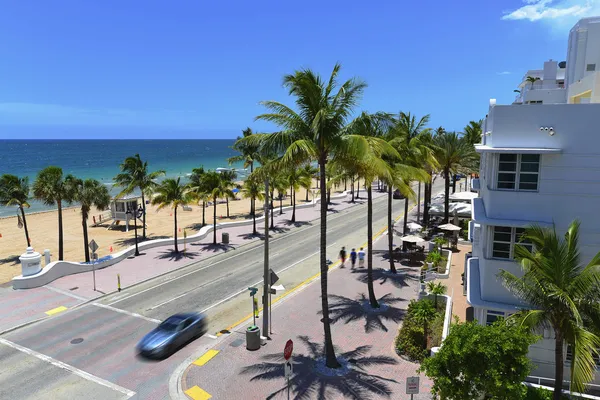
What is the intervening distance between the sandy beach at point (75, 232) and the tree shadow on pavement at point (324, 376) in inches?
771

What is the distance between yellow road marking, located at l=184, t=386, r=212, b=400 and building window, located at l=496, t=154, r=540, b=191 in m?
11.5

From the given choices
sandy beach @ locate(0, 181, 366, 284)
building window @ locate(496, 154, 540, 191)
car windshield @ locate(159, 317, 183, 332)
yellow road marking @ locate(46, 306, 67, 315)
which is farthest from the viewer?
sandy beach @ locate(0, 181, 366, 284)

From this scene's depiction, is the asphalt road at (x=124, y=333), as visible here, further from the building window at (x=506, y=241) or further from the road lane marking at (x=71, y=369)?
the building window at (x=506, y=241)

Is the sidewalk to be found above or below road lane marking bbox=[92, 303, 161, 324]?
above

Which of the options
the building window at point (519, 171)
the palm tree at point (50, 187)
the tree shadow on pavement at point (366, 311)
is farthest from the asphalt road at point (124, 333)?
the building window at point (519, 171)

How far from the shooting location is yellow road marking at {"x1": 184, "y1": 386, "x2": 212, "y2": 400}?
41.3 ft

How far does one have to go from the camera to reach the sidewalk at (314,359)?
12805 mm

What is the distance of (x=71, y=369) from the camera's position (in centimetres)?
1423

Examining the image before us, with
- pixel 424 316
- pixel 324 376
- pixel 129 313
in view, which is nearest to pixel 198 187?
pixel 129 313

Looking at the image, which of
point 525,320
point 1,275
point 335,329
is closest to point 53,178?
point 1,275

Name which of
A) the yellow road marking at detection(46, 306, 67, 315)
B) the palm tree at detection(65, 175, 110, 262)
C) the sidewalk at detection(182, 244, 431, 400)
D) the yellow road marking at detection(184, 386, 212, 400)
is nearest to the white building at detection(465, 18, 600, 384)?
the sidewalk at detection(182, 244, 431, 400)

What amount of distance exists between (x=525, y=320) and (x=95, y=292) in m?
20.8

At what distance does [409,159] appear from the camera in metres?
25.4

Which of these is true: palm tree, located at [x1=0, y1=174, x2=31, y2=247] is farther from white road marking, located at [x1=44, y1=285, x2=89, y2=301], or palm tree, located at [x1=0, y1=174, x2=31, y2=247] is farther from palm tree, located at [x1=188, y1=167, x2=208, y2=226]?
palm tree, located at [x1=188, y1=167, x2=208, y2=226]
